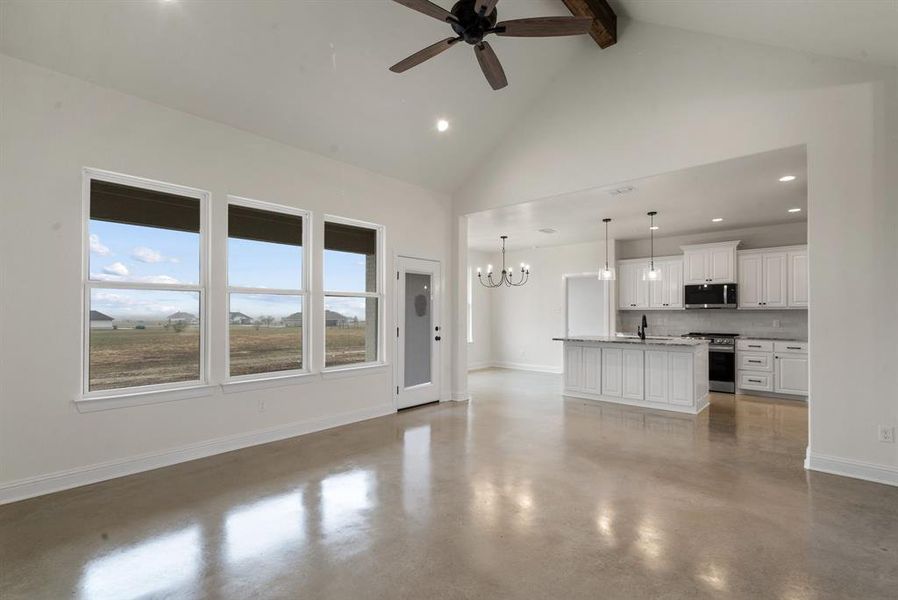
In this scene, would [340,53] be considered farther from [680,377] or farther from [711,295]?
[711,295]

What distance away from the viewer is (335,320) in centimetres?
518

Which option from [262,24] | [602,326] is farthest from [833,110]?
[602,326]

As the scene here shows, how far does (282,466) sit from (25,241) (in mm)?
2548

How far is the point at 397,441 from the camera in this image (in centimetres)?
443

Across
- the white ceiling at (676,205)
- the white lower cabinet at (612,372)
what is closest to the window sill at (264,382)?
the white ceiling at (676,205)

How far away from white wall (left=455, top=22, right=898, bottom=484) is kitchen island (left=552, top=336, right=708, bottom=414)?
6.39 ft

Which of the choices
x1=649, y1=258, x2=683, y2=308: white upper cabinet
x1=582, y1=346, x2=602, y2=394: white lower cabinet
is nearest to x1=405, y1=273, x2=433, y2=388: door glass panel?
x1=582, y1=346, x2=602, y2=394: white lower cabinet

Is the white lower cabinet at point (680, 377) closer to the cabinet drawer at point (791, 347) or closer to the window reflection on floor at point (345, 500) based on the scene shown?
the cabinet drawer at point (791, 347)

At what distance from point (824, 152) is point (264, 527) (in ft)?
16.5

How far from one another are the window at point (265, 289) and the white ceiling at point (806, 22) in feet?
14.0

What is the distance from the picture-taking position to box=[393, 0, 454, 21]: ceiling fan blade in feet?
8.07

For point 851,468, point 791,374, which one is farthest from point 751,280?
point 851,468

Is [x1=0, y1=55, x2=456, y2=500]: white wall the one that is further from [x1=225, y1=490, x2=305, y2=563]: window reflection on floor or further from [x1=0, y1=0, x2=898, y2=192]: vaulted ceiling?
[x1=225, y1=490, x2=305, y2=563]: window reflection on floor

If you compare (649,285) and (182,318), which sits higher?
(649,285)
